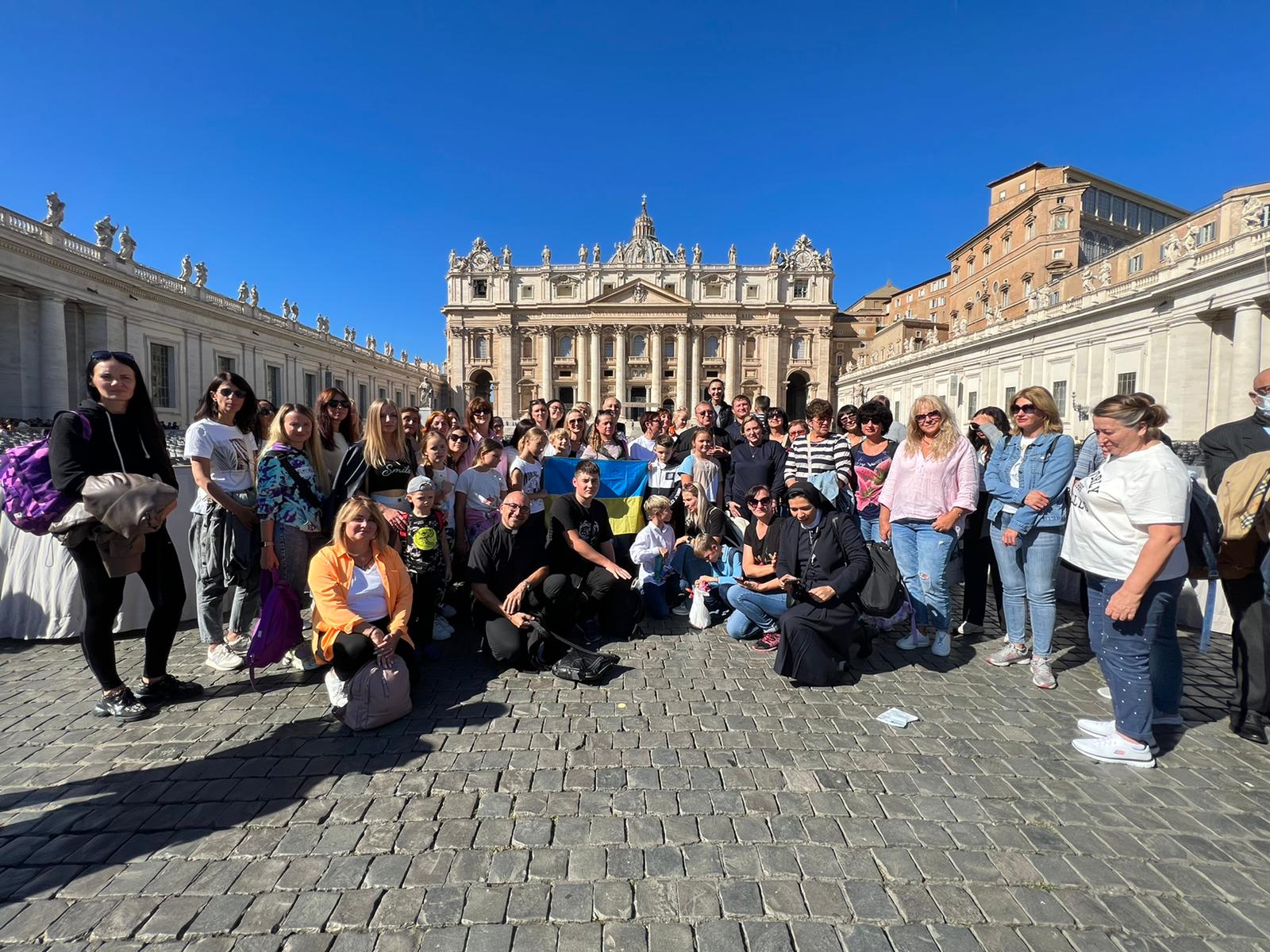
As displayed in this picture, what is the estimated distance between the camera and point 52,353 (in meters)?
20.5

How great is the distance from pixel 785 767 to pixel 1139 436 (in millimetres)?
2752

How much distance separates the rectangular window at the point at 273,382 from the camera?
3331 centimetres

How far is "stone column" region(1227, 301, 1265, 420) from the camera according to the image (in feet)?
56.4

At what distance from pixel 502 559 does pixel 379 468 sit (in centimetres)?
131

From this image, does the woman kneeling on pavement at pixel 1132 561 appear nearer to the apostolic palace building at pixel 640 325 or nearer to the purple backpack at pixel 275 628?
the purple backpack at pixel 275 628

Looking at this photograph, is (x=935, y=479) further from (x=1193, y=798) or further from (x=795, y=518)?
(x=1193, y=798)

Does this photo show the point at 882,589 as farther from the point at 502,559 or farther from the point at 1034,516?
the point at 502,559

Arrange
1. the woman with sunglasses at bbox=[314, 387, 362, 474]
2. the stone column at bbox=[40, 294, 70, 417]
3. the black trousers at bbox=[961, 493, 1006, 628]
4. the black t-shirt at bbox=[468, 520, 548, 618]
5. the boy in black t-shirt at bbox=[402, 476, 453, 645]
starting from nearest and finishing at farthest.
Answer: the black t-shirt at bbox=[468, 520, 548, 618] → the boy in black t-shirt at bbox=[402, 476, 453, 645] → the woman with sunglasses at bbox=[314, 387, 362, 474] → the black trousers at bbox=[961, 493, 1006, 628] → the stone column at bbox=[40, 294, 70, 417]

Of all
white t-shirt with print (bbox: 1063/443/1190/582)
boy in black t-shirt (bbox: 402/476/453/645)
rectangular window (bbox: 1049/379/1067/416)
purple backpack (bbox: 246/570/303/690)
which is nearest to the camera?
white t-shirt with print (bbox: 1063/443/1190/582)

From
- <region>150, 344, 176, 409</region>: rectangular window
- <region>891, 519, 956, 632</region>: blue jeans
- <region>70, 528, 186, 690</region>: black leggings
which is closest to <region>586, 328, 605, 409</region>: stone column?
<region>150, 344, 176, 409</region>: rectangular window

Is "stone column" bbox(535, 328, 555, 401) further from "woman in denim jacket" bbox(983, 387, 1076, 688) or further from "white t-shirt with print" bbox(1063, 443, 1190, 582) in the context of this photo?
"white t-shirt with print" bbox(1063, 443, 1190, 582)

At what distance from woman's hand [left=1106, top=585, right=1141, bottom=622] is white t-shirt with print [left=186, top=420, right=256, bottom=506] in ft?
19.4

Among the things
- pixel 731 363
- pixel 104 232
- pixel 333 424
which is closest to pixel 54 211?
pixel 104 232

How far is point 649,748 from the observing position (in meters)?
3.31
